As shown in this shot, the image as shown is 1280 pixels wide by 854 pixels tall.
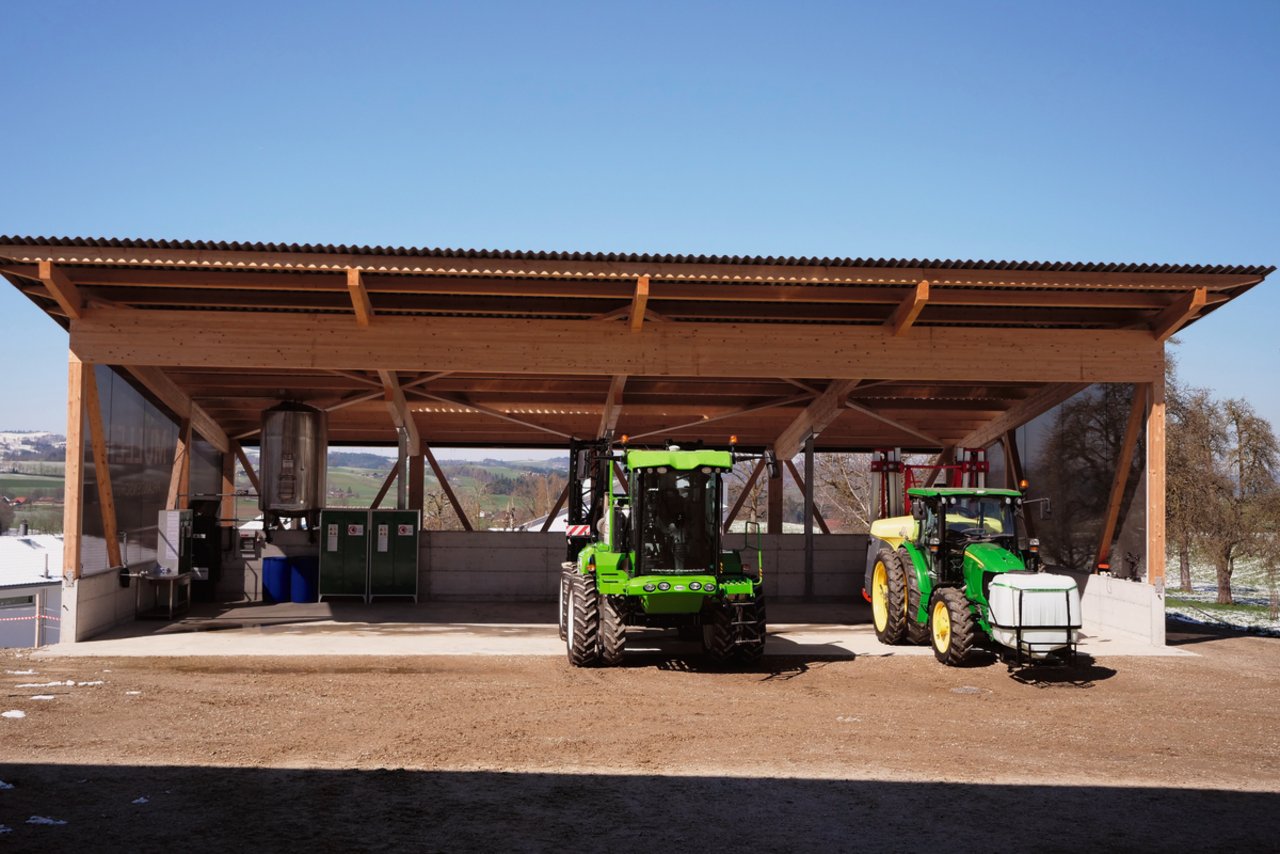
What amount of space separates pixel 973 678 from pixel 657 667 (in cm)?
346

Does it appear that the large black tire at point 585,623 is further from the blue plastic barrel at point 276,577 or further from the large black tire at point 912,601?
the blue plastic barrel at point 276,577

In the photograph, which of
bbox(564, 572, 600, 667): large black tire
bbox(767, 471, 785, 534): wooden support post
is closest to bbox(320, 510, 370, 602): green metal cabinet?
bbox(767, 471, 785, 534): wooden support post

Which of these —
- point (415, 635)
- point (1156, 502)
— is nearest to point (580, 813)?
point (415, 635)

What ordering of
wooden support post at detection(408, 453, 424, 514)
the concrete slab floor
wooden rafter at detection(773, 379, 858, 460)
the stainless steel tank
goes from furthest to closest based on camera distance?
1. wooden support post at detection(408, 453, 424, 514)
2. the stainless steel tank
3. wooden rafter at detection(773, 379, 858, 460)
4. the concrete slab floor

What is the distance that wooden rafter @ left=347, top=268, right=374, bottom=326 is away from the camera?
1359 centimetres

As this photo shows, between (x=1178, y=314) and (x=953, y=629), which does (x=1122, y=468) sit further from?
(x=953, y=629)

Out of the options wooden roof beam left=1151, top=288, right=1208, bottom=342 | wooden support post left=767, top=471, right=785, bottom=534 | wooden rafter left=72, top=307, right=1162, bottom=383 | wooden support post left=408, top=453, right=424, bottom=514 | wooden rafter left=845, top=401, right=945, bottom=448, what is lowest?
wooden support post left=767, top=471, right=785, bottom=534

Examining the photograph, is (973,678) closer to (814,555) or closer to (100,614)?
(814,555)

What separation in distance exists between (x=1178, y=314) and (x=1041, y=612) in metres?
5.67

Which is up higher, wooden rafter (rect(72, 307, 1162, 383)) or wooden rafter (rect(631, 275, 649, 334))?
wooden rafter (rect(631, 275, 649, 334))

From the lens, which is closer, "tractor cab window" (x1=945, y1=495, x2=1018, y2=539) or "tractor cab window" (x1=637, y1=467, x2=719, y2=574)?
"tractor cab window" (x1=637, y1=467, x2=719, y2=574)

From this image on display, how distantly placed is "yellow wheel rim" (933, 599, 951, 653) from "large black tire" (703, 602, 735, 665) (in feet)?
8.12

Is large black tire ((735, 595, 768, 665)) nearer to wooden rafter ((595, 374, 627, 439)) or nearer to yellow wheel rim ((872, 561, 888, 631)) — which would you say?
yellow wheel rim ((872, 561, 888, 631))

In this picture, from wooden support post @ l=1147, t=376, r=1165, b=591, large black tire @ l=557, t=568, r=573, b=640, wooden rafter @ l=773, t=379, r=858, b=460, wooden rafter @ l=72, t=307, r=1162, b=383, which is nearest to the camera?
large black tire @ l=557, t=568, r=573, b=640
